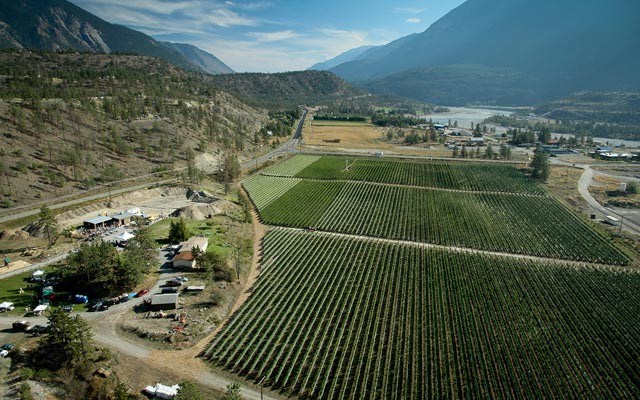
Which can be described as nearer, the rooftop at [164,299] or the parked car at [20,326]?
Answer: the parked car at [20,326]

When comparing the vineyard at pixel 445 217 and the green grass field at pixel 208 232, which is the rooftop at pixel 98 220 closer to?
the green grass field at pixel 208 232

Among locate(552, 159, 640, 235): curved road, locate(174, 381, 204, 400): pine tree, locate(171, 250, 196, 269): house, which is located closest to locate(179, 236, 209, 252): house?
locate(171, 250, 196, 269): house

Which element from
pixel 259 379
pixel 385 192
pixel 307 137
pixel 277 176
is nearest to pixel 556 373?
pixel 259 379

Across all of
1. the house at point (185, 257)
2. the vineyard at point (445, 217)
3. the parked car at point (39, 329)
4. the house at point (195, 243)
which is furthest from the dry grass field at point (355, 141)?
the parked car at point (39, 329)

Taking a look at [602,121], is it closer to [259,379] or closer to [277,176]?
[277,176]

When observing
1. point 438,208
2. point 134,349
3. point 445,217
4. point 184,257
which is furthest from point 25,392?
point 438,208

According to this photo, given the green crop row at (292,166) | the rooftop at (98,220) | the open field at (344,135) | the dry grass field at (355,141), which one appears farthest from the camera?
the open field at (344,135)
